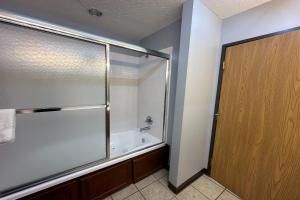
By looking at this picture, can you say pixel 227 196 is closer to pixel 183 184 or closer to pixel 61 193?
pixel 183 184

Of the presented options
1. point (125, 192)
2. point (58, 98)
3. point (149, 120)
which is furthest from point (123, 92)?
point (125, 192)

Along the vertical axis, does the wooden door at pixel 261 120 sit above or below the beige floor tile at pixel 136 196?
above

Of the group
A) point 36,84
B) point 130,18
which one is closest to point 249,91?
point 130,18

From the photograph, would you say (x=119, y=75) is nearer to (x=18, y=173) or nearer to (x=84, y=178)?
(x=84, y=178)

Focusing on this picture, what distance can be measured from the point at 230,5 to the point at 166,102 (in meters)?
1.41

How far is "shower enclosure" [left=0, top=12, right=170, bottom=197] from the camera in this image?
4.17 ft

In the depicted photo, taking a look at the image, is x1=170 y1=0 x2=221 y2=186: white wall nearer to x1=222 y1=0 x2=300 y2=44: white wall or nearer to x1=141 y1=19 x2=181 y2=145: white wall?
x1=222 y1=0 x2=300 y2=44: white wall

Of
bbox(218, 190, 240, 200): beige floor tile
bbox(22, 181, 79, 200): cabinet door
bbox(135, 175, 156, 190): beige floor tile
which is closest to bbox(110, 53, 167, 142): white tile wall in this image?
bbox(135, 175, 156, 190): beige floor tile

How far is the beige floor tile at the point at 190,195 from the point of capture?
5.06ft

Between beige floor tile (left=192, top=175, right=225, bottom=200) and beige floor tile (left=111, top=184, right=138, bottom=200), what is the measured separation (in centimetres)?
82

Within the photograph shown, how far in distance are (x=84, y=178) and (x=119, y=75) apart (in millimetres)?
1674

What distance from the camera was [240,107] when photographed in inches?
60.9

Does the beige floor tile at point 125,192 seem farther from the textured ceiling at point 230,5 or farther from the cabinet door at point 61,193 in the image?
the textured ceiling at point 230,5

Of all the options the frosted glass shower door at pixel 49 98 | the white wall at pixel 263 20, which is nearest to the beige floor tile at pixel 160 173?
the frosted glass shower door at pixel 49 98
